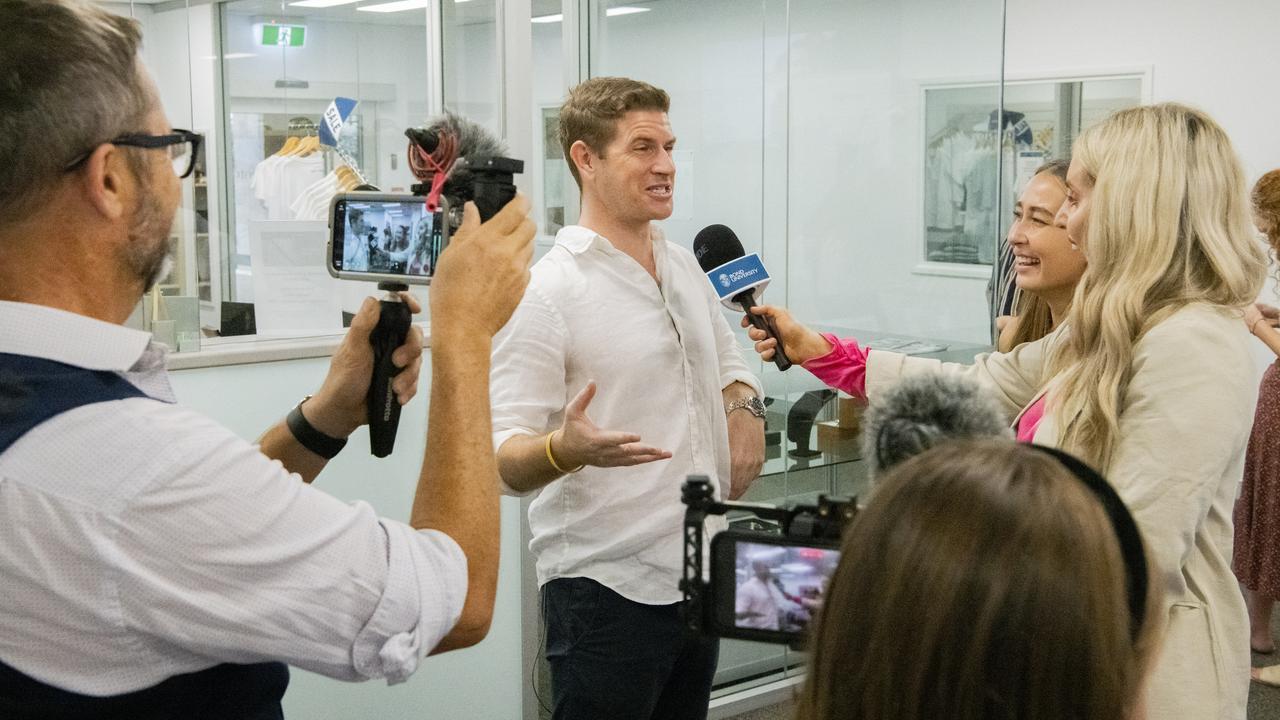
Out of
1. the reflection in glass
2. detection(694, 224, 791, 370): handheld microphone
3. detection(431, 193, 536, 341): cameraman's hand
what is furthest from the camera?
the reflection in glass

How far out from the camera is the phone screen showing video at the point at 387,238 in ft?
4.86

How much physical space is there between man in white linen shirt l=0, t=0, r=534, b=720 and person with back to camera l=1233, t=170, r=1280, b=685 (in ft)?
12.1

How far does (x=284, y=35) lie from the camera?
4.29 m

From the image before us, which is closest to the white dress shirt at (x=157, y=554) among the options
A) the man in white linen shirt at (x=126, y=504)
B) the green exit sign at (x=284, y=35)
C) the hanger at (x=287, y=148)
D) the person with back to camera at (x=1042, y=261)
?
the man in white linen shirt at (x=126, y=504)

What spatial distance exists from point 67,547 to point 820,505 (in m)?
0.58

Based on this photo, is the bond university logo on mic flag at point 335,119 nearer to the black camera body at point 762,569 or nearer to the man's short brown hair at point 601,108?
the man's short brown hair at point 601,108

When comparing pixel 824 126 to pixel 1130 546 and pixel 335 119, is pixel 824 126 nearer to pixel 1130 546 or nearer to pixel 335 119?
pixel 335 119

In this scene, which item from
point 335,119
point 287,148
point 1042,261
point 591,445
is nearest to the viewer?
point 591,445

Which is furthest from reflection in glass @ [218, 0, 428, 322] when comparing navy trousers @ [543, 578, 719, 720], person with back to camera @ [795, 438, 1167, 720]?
person with back to camera @ [795, 438, 1167, 720]

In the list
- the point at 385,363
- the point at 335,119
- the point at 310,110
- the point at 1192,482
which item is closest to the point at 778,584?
the point at 385,363

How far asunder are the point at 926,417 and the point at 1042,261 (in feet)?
4.61

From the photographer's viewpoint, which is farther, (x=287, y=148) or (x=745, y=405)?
(x=287, y=148)

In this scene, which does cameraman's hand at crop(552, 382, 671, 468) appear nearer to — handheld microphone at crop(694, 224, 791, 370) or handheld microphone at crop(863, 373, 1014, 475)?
handheld microphone at crop(694, 224, 791, 370)

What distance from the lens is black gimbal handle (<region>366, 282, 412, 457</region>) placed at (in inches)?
58.9
